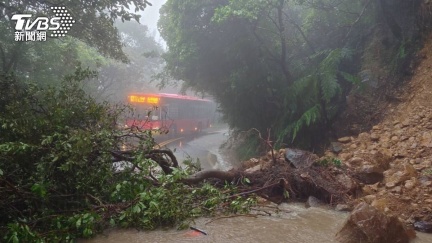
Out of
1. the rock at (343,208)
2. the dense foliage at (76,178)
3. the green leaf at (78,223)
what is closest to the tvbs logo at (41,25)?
the dense foliage at (76,178)

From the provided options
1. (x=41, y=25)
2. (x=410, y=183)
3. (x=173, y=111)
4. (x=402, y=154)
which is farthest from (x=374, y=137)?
(x=173, y=111)

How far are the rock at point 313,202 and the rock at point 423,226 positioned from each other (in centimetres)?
136

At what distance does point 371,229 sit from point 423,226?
1145 mm

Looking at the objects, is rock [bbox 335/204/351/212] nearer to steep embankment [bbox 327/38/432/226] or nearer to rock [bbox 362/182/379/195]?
steep embankment [bbox 327/38/432/226]

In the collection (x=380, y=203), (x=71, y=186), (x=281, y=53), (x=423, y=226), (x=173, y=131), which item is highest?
(x=281, y=53)

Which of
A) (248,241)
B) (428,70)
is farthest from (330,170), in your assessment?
(428,70)

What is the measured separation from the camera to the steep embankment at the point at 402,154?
14.5 ft

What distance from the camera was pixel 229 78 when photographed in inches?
464

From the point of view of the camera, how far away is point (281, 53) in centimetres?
1124

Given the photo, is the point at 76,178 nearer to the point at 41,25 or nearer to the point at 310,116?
the point at 310,116

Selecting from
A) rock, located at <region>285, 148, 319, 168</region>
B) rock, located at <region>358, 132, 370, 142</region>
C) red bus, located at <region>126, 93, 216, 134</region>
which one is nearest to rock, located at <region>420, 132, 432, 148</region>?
rock, located at <region>358, 132, 370, 142</region>

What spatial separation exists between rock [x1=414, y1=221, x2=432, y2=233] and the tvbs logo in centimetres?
930

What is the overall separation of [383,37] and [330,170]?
6.05 metres

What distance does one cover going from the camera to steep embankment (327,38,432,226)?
4418 millimetres
